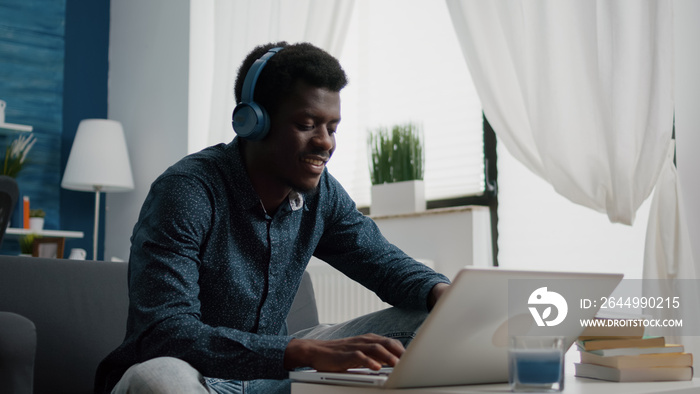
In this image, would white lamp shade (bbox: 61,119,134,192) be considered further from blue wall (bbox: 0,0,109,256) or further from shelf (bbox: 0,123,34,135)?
blue wall (bbox: 0,0,109,256)

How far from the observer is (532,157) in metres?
2.57

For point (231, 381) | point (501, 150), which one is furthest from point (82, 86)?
point (231, 381)

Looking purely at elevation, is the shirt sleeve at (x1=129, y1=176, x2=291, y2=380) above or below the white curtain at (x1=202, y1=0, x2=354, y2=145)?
below

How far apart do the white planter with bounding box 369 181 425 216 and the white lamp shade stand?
169 cm

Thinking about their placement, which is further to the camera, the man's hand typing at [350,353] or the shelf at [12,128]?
the shelf at [12,128]

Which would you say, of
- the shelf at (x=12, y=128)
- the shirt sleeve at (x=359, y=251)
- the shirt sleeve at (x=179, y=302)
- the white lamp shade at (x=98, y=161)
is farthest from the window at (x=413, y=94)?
the shirt sleeve at (x=179, y=302)

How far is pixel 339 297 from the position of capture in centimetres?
314

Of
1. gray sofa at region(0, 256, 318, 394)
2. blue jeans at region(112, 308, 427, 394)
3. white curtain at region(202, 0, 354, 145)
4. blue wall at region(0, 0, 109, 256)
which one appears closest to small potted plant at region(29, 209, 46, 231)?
blue wall at region(0, 0, 109, 256)

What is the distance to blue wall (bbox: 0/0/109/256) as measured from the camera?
14.2 feet

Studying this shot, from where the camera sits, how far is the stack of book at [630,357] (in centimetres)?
120

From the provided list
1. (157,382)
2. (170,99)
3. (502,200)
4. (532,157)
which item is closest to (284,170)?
(157,382)

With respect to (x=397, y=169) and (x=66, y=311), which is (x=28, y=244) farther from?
(x=66, y=311)

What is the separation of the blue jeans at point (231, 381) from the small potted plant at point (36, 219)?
2.83 m

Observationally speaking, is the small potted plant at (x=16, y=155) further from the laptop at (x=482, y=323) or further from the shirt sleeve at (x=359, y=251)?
the laptop at (x=482, y=323)
